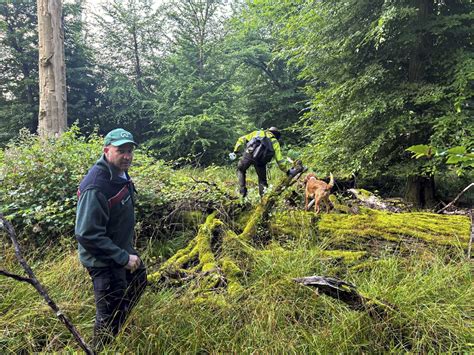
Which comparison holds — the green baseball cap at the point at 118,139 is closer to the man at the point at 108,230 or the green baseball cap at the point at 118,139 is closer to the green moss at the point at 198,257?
the man at the point at 108,230

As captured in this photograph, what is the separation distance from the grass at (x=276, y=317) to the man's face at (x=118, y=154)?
1.26 meters

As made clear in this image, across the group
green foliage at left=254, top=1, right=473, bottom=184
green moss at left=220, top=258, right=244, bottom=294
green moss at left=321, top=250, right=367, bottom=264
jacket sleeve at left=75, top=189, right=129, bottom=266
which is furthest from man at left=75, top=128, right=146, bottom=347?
green foliage at left=254, top=1, right=473, bottom=184

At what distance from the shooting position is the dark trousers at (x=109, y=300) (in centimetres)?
242

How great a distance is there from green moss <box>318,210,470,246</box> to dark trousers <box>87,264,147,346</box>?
2.73 m

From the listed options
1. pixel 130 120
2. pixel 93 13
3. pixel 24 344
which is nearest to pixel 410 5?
pixel 24 344

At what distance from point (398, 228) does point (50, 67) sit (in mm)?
8493

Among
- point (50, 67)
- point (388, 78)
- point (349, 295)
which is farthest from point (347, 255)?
point (50, 67)

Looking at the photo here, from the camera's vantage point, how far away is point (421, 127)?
645 cm

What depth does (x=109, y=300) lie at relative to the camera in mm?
2496

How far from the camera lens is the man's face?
95.0 inches

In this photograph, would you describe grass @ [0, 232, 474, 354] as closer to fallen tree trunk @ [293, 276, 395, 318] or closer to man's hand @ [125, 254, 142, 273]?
fallen tree trunk @ [293, 276, 395, 318]

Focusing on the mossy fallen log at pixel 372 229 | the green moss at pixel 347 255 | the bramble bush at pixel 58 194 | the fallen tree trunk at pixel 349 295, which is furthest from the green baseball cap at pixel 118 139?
the mossy fallen log at pixel 372 229

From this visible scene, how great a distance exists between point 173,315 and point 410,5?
7.11m

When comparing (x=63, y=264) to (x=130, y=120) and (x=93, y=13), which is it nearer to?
(x=130, y=120)
